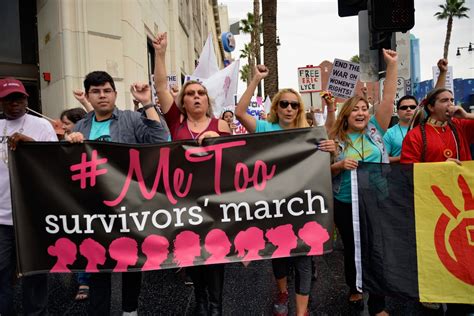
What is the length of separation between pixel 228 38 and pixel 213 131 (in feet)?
75.0

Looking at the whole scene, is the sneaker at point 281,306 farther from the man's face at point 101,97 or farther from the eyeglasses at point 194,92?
the man's face at point 101,97

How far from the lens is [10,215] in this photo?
333 centimetres

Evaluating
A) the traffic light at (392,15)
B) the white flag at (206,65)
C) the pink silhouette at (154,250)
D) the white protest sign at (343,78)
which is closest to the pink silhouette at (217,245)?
the pink silhouette at (154,250)

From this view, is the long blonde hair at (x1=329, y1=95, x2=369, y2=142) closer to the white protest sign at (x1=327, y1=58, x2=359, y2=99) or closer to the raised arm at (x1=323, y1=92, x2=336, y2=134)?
the raised arm at (x1=323, y1=92, x2=336, y2=134)

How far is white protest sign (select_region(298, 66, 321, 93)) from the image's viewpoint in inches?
430

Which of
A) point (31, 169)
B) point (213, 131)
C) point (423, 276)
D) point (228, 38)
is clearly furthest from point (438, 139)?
point (228, 38)

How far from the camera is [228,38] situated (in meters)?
25.6

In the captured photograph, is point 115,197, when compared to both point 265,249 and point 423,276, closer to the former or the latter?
point 265,249

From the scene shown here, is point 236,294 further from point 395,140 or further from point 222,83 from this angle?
point 222,83

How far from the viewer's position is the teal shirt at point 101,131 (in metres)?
3.49

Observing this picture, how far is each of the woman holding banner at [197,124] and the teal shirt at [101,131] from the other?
1.50 ft

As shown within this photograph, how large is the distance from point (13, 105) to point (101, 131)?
25.3 inches

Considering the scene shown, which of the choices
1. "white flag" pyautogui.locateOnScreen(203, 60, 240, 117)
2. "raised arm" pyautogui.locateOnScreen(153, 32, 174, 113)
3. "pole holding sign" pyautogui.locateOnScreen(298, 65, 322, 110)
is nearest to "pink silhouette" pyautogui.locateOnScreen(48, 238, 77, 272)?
"raised arm" pyautogui.locateOnScreen(153, 32, 174, 113)

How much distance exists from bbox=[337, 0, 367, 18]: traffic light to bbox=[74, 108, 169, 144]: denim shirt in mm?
3615
